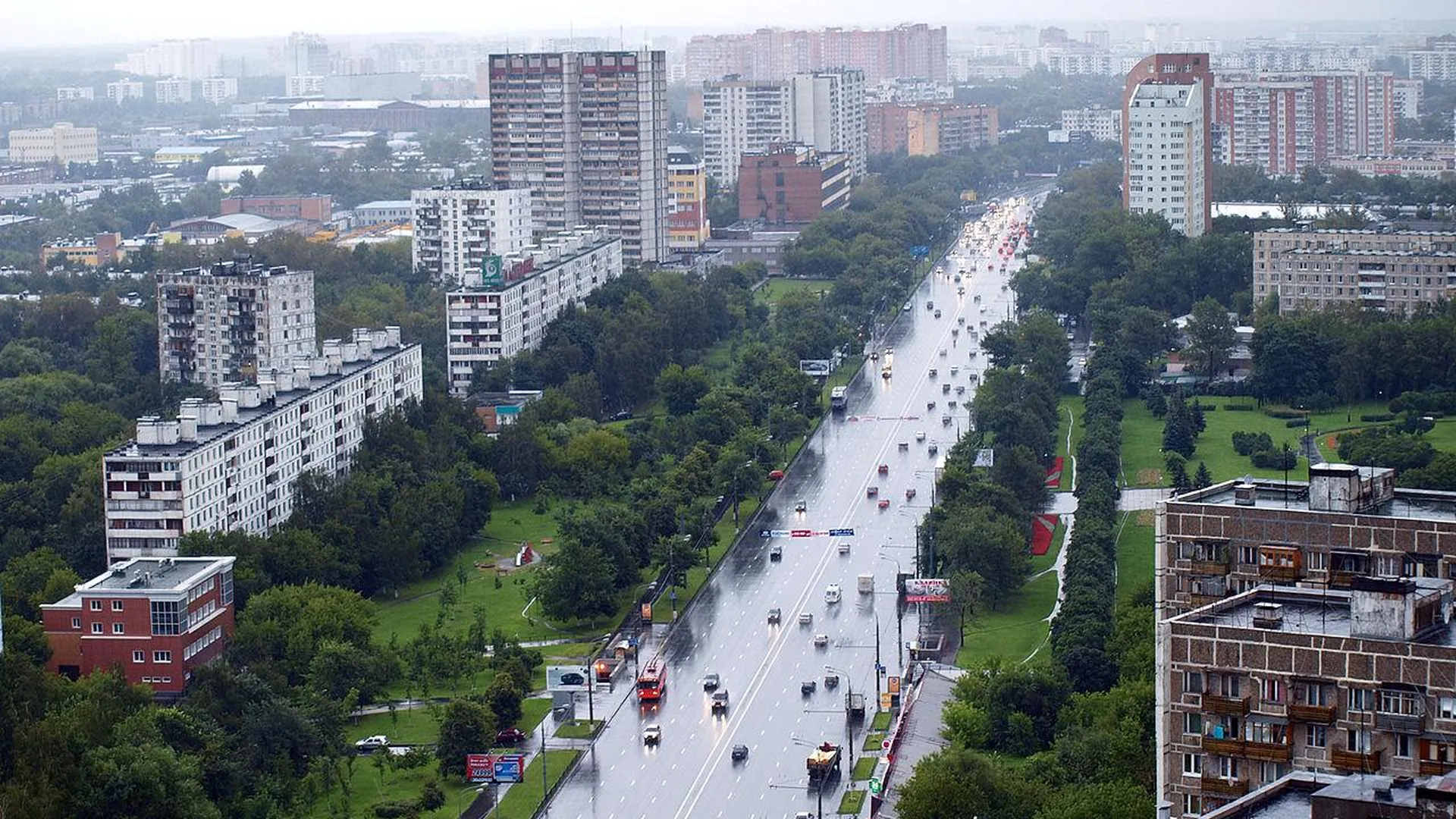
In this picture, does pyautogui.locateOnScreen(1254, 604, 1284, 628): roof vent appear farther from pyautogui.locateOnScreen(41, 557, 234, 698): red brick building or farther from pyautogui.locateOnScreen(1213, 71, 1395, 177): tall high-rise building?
pyautogui.locateOnScreen(1213, 71, 1395, 177): tall high-rise building

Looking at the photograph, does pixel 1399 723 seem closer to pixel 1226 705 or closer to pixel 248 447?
pixel 1226 705

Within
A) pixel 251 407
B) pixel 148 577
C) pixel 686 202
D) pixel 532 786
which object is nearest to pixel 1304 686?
pixel 532 786

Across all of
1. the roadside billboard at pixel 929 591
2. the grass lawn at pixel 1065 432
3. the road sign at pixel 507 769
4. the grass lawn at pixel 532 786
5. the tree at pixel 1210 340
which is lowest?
the grass lawn at pixel 532 786

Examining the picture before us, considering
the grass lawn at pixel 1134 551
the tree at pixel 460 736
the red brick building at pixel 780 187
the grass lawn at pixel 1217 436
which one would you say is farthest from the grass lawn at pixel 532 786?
the red brick building at pixel 780 187

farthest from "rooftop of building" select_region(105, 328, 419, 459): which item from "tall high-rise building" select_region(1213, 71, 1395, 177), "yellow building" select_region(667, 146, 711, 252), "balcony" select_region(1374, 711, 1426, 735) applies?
"tall high-rise building" select_region(1213, 71, 1395, 177)

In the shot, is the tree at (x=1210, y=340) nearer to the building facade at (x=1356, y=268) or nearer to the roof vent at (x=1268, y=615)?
the building facade at (x=1356, y=268)

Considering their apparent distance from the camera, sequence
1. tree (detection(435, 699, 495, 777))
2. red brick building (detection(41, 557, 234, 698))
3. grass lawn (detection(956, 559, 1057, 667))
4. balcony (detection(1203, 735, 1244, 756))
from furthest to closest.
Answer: grass lawn (detection(956, 559, 1057, 667)), red brick building (detection(41, 557, 234, 698)), tree (detection(435, 699, 495, 777)), balcony (detection(1203, 735, 1244, 756))
